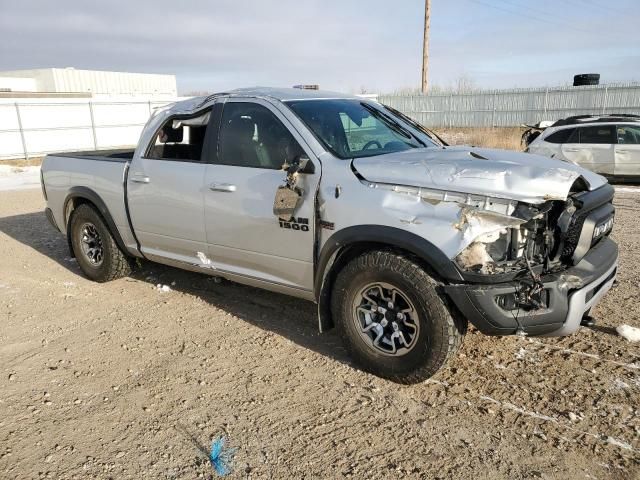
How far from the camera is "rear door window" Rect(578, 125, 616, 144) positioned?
1180 centimetres

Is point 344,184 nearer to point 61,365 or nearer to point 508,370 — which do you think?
point 508,370

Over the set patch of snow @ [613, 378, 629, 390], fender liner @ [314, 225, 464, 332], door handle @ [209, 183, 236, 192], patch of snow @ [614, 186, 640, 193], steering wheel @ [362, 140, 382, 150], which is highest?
steering wheel @ [362, 140, 382, 150]

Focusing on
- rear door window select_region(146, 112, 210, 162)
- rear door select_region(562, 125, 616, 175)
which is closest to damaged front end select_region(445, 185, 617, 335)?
rear door window select_region(146, 112, 210, 162)

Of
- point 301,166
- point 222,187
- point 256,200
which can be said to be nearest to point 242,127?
point 222,187

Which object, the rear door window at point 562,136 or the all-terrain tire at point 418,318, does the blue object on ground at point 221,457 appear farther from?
the rear door window at point 562,136

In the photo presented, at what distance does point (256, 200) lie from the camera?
405 cm

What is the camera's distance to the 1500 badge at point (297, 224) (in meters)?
3.78

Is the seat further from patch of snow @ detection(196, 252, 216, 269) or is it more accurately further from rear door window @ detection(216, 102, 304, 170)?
patch of snow @ detection(196, 252, 216, 269)

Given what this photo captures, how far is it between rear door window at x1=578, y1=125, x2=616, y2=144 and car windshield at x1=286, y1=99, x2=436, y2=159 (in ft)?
29.3

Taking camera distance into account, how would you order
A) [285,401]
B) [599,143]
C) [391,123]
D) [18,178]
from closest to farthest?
[285,401] < [391,123] < [599,143] < [18,178]

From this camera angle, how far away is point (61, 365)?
158 inches

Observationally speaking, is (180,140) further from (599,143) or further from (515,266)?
(599,143)

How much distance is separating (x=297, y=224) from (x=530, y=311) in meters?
1.64

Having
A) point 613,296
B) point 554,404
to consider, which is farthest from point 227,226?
point 613,296
